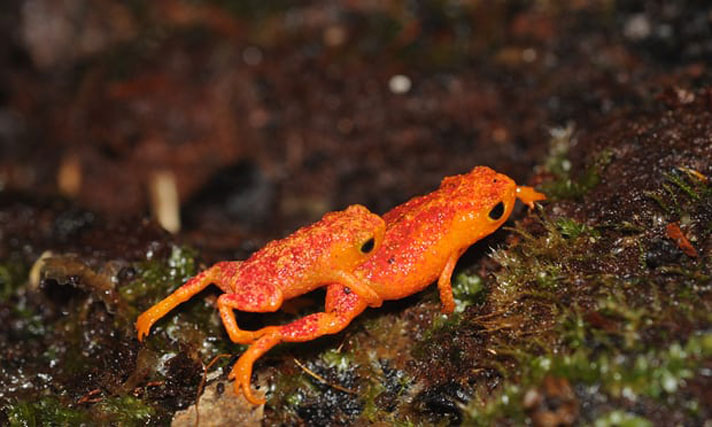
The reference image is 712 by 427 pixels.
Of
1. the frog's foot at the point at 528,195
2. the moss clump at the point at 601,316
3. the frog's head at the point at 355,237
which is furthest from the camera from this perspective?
the frog's foot at the point at 528,195

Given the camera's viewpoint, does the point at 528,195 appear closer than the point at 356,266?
No

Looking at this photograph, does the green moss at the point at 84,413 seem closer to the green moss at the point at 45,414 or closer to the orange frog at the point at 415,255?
the green moss at the point at 45,414

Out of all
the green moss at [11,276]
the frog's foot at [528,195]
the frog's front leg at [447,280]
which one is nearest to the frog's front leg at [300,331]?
the frog's front leg at [447,280]

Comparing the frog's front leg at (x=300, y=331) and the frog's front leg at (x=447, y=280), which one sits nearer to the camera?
the frog's front leg at (x=300, y=331)

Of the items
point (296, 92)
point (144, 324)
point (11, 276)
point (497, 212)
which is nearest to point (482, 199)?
point (497, 212)

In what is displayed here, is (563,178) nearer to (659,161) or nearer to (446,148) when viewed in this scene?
(659,161)

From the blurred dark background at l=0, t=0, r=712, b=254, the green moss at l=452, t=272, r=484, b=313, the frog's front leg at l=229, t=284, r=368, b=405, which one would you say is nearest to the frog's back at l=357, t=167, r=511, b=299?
the frog's front leg at l=229, t=284, r=368, b=405

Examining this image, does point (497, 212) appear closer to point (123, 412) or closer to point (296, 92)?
point (123, 412)
